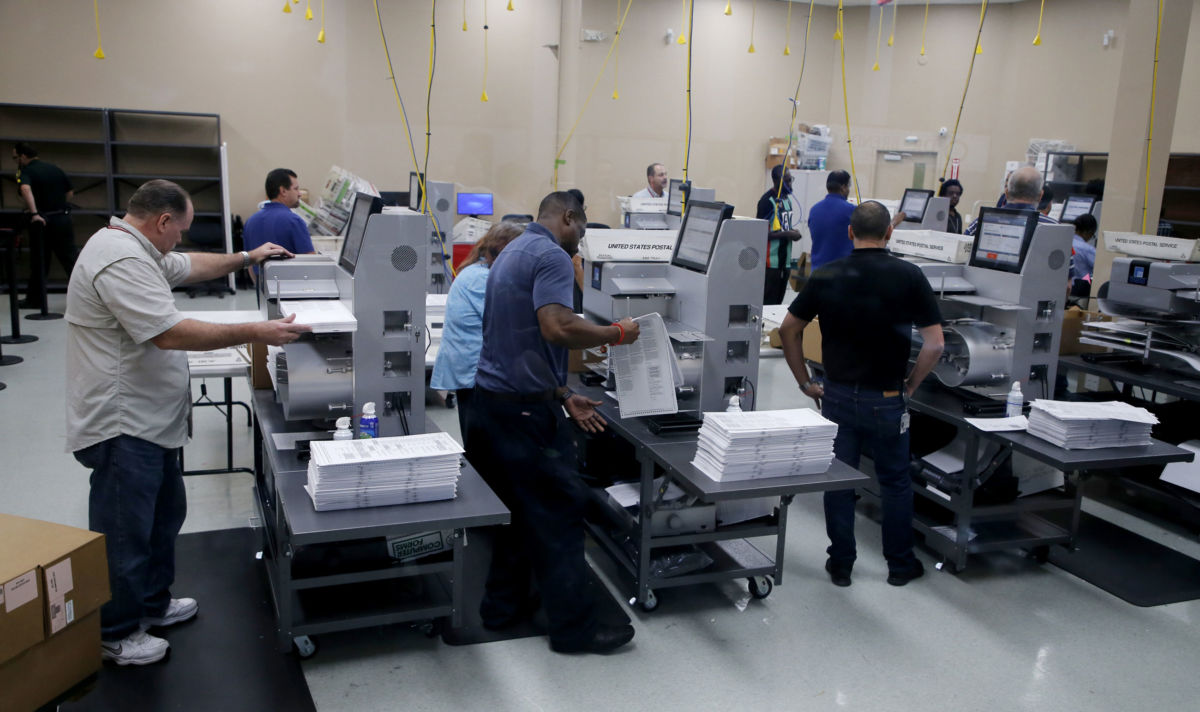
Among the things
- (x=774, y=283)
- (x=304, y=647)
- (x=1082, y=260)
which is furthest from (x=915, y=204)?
(x=304, y=647)

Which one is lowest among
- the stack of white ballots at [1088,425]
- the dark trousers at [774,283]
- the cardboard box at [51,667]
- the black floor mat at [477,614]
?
the black floor mat at [477,614]

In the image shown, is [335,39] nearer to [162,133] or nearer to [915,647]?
[162,133]

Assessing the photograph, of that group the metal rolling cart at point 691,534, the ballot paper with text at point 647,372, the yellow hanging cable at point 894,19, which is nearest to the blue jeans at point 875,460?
the metal rolling cart at point 691,534

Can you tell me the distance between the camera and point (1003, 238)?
3959mm

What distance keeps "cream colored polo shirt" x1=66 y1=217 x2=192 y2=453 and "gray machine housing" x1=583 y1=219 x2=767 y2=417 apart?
1.57 metres

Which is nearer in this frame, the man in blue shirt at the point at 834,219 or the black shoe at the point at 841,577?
the black shoe at the point at 841,577

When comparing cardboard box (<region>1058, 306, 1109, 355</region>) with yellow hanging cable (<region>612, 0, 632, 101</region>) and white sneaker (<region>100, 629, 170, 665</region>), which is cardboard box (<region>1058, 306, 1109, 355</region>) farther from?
yellow hanging cable (<region>612, 0, 632, 101</region>)

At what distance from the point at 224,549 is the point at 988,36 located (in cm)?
708

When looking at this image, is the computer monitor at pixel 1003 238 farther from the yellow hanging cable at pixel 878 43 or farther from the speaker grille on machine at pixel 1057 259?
the yellow hanging cable at pixel 878 43

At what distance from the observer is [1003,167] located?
332 inches

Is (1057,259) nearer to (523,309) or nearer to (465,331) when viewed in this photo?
(523,309)

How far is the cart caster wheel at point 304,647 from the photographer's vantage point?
285 centimetres

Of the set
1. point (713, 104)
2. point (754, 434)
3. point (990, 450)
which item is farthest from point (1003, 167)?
point (754, 434)

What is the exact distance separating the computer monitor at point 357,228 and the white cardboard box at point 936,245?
2.67m
